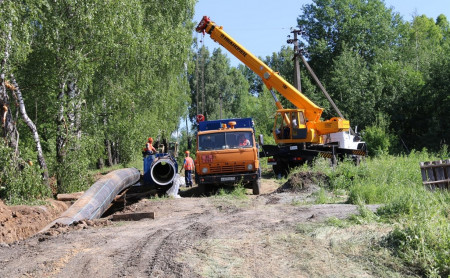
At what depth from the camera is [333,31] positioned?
50844mm

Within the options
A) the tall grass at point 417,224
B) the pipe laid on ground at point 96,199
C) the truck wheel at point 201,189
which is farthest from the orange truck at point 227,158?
the tall grass at point 417,224

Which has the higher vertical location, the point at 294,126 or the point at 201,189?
the point at 294,126

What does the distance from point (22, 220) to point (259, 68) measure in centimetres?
1364

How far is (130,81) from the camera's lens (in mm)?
21734

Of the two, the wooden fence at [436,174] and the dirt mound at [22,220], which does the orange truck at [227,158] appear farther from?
the wooden fence at [436,174]

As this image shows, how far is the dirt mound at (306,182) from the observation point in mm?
15648

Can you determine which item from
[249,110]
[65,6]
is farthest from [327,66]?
[65,6]

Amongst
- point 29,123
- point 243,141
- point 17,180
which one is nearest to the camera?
point 17,180

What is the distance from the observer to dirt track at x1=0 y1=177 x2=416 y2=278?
6777 mm

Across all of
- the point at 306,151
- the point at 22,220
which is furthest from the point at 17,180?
the point at 306,151

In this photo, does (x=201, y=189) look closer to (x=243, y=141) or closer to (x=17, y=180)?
(x=243, y=141)

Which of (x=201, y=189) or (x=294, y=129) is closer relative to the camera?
(x=201, y=189)

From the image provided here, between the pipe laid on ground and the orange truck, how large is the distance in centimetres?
256

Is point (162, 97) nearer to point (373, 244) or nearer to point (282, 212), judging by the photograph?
point (282, 212)
